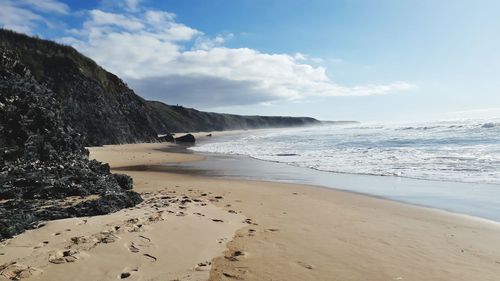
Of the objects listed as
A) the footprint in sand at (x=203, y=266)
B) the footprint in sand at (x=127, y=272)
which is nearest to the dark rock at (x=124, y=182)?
the footprint in sand at (x=203, y=266)

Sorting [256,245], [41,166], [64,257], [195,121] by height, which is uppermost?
[195,121]

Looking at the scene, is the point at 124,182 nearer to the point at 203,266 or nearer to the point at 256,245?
the point at 256,245

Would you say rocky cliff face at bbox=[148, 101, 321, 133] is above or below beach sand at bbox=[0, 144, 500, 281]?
above

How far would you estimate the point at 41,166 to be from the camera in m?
8.09

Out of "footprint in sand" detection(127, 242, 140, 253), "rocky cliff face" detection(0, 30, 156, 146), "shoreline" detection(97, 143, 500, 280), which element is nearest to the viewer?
"shoreline" detection(97, 143, 500, 280)

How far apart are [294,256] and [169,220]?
7.47 feet

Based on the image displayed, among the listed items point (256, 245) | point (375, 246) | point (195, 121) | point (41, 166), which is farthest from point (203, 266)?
point (195, 121)

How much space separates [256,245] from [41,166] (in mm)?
5209

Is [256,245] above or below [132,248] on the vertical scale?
below

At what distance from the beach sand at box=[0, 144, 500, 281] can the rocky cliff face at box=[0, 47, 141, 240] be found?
1.74 ft

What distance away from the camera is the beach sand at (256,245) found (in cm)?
437

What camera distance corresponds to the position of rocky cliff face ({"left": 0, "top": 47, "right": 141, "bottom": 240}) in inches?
253

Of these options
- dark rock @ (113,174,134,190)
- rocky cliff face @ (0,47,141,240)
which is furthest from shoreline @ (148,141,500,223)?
rocky cliff face @ (0,47,141,240)

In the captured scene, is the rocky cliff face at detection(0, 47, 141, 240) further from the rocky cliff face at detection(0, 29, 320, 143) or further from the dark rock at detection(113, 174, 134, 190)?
the rocky cliff face at detection(0, 29, 320, 143)
